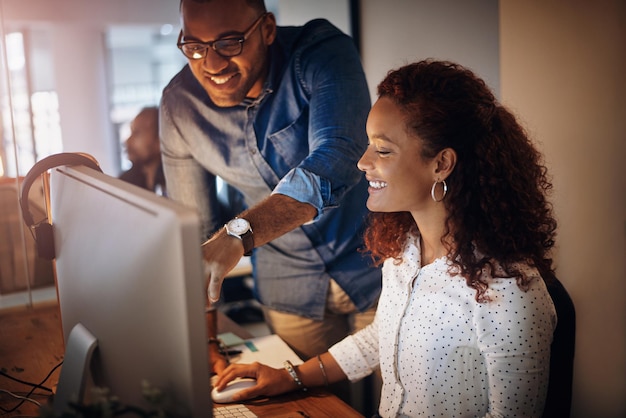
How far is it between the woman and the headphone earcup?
1.58 feet

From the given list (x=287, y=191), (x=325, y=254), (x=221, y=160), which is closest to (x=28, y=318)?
(x=221, y=160)

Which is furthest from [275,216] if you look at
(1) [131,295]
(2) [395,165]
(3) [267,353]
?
(1) [131,295]

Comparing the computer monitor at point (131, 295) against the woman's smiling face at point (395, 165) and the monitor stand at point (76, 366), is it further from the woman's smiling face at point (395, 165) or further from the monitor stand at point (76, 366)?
the woman's smiling face at point (395, 165)

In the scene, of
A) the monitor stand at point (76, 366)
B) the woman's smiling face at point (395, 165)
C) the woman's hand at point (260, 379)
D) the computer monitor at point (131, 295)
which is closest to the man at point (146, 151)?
the woman's hand at point (260, 379)

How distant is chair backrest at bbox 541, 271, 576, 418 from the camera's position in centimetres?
126

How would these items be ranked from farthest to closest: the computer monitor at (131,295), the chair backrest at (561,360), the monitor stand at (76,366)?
the chair backrest at (561,360)
the monitor stand at (76,366)
the computer monitor at (131,295)

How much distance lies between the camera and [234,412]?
4.61 ft

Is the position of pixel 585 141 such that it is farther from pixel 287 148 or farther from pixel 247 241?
pixel 247 241

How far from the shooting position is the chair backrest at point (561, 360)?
126 centimetres

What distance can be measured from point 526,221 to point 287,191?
509 millimetres

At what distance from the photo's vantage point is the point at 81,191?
1039 mm

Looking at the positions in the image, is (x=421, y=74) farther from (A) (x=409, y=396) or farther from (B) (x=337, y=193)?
(A) (x=409, y=396)

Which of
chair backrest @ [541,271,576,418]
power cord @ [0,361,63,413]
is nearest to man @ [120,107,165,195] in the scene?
power cord @ [0,361,63,413]

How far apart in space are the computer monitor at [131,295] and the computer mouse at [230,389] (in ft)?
1.43
